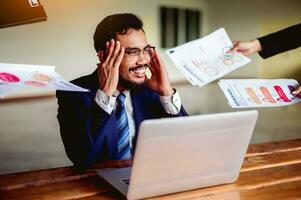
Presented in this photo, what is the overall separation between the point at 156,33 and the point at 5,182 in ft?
2.95

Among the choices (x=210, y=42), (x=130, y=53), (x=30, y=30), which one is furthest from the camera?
(x=210, y=42)

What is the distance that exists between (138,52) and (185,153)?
74cm

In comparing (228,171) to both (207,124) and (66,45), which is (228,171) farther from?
(66,45)

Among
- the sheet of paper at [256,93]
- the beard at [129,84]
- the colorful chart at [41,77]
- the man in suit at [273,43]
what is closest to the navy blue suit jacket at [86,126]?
the beard at [129,84]

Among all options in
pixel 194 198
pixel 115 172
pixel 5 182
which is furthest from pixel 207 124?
pixel 5 182

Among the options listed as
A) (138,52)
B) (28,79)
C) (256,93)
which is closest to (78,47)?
(138,52)

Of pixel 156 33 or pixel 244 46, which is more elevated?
pixel 156 33

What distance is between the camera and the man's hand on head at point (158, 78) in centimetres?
196

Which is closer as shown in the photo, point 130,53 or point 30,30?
point 30,30

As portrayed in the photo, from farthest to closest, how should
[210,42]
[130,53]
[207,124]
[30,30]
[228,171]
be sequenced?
[210,42], [130,53], [30,30], [228,171], [207,124]

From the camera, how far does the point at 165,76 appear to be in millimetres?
1970

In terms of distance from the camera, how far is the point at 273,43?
87.4 inches

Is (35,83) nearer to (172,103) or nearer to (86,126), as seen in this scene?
(86,126)

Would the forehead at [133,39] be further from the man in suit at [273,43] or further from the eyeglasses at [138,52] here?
the man in suit at [273,43]
